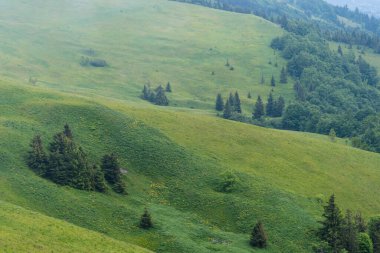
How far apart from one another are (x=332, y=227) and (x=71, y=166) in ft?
129

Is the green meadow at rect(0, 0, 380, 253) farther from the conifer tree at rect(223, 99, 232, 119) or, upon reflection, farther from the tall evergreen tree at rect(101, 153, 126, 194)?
the conifer tree at rect(223, 99, 232, 119)

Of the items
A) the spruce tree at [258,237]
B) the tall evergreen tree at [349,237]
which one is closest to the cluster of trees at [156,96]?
the spruce tree at [258,237]

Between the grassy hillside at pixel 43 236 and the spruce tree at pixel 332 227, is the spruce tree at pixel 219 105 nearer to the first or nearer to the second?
the spruce tree at pixel 332 227

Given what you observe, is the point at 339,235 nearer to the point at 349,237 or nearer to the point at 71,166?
the point at 349,237

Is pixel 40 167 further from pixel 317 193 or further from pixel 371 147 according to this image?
pixel 371 147

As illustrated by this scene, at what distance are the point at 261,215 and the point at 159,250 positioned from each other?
2141 centimetres

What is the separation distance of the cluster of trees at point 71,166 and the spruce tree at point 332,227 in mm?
30303

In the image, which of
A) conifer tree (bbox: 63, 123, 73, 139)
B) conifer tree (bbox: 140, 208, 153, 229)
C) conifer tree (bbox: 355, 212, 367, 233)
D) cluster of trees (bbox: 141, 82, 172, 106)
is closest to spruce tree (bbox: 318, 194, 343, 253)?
conifer tree (bbox: 355, 212, 367, 233)

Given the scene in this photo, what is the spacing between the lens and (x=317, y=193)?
3799 inches

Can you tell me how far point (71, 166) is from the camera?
255 feet

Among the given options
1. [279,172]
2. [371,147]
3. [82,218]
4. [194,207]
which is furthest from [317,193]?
[371,147]

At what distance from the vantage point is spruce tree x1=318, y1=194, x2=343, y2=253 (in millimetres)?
77375

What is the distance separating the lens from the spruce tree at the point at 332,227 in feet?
254

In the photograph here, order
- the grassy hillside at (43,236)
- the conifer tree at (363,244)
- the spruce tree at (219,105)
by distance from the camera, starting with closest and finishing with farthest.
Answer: the grassy hillside at (43,236) < the conifer tree at (363,244) < the spruce tree at (219,105)
